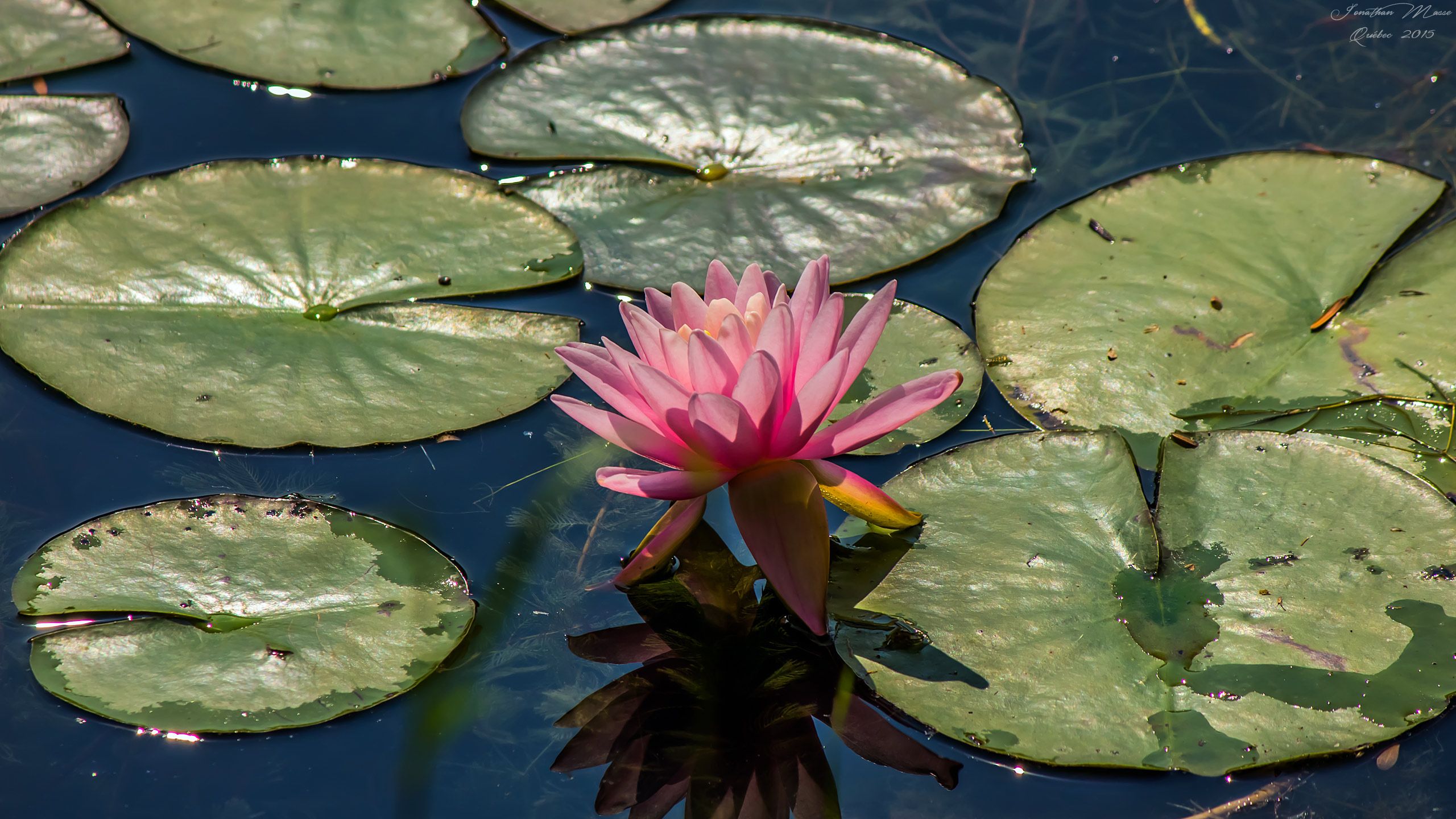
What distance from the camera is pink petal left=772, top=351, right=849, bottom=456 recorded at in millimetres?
1906

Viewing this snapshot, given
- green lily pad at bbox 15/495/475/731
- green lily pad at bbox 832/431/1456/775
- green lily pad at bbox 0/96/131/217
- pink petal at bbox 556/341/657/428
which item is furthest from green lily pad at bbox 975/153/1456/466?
green lily pad at bbox 0/96/131/217

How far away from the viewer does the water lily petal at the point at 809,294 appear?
204 cm

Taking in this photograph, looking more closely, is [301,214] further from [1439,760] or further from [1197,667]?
[1439,760]

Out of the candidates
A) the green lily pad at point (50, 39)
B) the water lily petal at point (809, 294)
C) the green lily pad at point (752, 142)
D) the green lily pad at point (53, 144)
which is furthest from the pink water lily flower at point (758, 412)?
the green lily pad at point (50, 39)

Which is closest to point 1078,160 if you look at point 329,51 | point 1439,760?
point 1439,760

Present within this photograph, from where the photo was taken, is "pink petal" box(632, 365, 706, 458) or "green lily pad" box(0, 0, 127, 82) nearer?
"pink petal" box(632, 365, 706, 458)

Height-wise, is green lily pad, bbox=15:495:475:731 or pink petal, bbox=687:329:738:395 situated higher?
pink petal, bbox=687:329:738:395

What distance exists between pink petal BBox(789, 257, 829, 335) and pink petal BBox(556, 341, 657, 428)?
345mm

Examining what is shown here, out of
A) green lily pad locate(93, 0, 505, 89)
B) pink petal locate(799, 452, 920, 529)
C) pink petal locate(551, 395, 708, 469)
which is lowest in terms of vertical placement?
pink petal locate(799, 452, 920, 529)

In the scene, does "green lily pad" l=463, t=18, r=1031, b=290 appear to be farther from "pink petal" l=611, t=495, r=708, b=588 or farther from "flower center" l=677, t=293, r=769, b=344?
"pink petal" l=611, t=495, r=708, b=588

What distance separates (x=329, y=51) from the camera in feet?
11.6

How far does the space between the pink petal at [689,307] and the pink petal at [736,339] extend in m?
0.10

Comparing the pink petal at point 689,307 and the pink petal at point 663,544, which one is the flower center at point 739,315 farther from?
the pink petal at point 663,544

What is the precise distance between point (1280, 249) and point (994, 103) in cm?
100
